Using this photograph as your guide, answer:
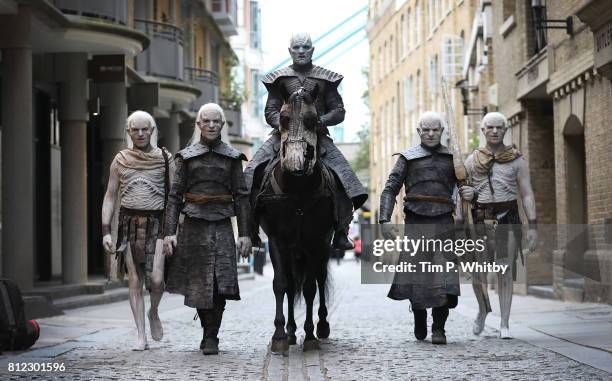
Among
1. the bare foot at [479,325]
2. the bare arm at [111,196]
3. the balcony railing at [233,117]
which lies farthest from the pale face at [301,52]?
the balcony railing at [233,117]

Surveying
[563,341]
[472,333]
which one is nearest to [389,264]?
[472,333]

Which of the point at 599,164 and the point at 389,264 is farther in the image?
the point at 599,164

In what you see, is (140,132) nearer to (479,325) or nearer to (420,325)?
(420,325)

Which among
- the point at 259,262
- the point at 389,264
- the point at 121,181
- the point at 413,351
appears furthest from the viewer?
the point at 259,262

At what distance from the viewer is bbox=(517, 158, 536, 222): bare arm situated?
40.1 ft

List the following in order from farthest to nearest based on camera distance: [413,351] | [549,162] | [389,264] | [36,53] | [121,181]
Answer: [549,162]
[36,53]
[389,264]
[121,181]
[413,351]

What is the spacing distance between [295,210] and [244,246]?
0.55 m

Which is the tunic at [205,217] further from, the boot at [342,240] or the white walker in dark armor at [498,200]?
the white walker in dark armor at [498,200]

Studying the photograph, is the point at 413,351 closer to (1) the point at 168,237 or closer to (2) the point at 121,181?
(1) the point at 168,237

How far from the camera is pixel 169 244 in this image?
10.7 meters

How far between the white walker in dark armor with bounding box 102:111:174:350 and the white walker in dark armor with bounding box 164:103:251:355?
0.37 m

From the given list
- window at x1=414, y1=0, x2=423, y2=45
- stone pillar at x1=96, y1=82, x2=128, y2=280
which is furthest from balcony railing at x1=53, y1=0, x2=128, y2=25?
window at x1=414, y1=0, x2=423, y2=45

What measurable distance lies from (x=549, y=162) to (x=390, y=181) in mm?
12436

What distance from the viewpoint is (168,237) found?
1078 centimetres
